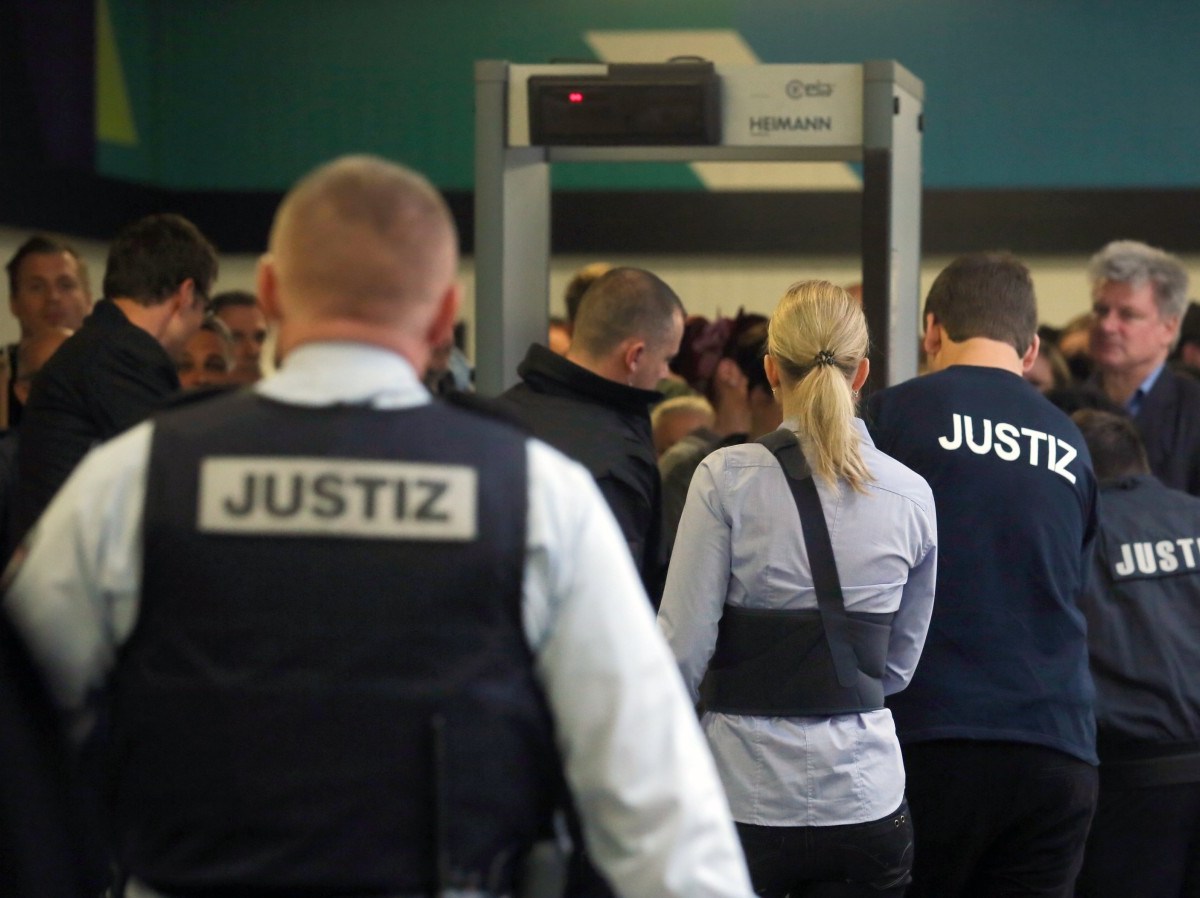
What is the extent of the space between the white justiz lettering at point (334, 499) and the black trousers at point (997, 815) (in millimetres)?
1729

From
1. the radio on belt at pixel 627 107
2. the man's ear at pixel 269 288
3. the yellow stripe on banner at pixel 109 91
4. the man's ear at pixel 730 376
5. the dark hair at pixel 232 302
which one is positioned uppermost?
the yellow stripe on banner at pixel 109 91

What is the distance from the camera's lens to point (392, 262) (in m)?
1.59

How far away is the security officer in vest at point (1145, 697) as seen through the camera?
347 cm

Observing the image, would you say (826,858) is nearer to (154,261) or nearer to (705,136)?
(705,136)

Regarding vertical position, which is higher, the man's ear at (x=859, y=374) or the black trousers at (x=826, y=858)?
the man's ear at (x=859, y=374)

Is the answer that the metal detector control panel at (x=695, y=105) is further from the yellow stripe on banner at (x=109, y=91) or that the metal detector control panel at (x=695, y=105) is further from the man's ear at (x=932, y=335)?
the yellow stripe on banner at (x=109, y=91)

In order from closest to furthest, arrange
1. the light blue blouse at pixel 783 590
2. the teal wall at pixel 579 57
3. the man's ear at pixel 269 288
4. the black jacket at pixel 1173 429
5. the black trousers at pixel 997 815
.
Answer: the man's ear at pixel 269 288 → the light blue blouse at pixel 783 590 → the black trousers at pixel 997 815 → the black jacket at pixel 1173 429 → the teal wall at pixel 579 57

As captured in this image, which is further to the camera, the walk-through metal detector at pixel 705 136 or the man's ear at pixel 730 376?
the man's ear at pixel 730 376

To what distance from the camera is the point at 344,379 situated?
160 centimetres

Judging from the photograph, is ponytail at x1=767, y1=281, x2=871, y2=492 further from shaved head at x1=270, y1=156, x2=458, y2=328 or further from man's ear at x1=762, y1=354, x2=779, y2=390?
shaved head at x1=270, y1=156, x2=458, y2=328

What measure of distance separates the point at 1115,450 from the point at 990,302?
70 cm

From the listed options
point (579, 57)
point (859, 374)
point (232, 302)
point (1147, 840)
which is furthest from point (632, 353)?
point (579, 57)

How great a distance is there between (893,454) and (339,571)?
1746 millimetres

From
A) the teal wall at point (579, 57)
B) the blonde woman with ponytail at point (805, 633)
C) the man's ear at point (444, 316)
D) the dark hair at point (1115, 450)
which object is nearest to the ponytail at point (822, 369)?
the blonde woman with ponytail at point (805, 633)
